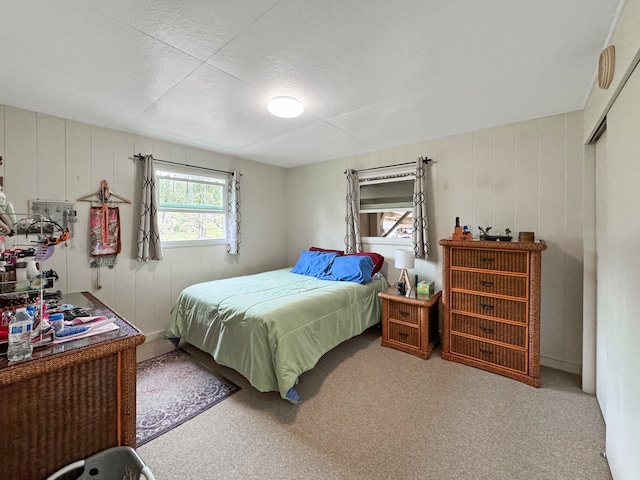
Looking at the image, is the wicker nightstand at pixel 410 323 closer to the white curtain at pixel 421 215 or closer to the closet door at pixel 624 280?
the white curtain at pixel 421 215

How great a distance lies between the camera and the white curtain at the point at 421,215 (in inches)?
118

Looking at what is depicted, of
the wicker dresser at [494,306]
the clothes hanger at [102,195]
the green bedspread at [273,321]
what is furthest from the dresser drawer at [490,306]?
the clothes hanger at [102,195]

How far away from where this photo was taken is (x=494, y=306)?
91.4 inches

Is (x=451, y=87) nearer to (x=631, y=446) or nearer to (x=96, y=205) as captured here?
(x=631, y=446)

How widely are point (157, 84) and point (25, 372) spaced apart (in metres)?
1.88

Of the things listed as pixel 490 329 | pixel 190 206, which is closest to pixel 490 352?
pixel 490 329

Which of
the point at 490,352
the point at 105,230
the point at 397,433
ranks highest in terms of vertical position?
the point at 105,230

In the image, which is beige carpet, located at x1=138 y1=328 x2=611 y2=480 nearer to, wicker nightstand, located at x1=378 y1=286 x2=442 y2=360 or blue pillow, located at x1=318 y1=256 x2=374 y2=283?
wicker nightstand, located at x1=378 y1=286 x2=442 y2=360

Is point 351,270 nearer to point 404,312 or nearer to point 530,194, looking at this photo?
point 404,312

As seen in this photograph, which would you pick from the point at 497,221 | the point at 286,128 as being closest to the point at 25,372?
the point at 286,128

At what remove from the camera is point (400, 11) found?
127 centimetres

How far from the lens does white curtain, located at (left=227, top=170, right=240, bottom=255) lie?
369 centimetres

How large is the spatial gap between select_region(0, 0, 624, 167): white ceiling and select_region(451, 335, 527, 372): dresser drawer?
6.82 ft

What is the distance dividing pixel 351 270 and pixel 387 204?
1034 mm
